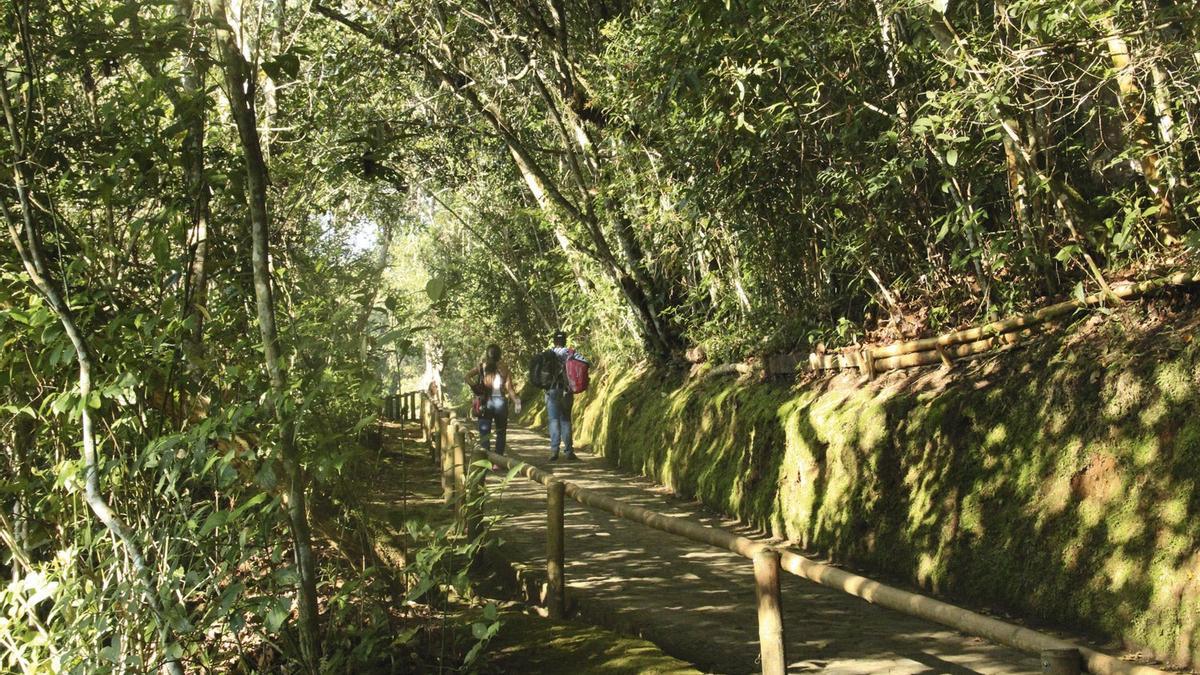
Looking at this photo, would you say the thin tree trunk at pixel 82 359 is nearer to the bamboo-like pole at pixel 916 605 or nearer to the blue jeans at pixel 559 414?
the bamboo-like pole at pixel 916 605

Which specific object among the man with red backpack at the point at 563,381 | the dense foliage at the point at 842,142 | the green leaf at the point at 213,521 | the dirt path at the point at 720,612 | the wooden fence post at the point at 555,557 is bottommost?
the dirt path at the point at 720,612

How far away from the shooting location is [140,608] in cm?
454

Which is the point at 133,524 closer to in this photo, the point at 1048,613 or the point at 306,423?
the point at 306,423

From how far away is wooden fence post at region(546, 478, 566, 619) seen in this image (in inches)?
255

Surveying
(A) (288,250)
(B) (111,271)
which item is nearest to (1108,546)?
(A) (288,250)

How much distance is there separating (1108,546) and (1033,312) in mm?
2008

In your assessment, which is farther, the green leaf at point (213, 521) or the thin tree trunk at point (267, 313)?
the thin tree trunk at point (267, 313)

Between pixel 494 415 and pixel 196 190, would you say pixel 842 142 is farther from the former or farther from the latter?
pixel 494 415

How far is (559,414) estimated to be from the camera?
14742mm

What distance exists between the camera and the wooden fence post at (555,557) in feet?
21.3

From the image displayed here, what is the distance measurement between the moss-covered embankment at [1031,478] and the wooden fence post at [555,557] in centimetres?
232

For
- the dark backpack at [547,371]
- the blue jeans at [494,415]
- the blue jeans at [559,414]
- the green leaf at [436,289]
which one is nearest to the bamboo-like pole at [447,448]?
the blue jeans at [494,415]

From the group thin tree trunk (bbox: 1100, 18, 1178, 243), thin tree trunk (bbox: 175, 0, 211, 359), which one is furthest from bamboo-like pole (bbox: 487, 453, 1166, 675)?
thin tree trunk (bbox: 1100, 18, 1178, 243)

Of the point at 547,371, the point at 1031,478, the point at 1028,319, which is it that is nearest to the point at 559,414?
the point at 547,371
